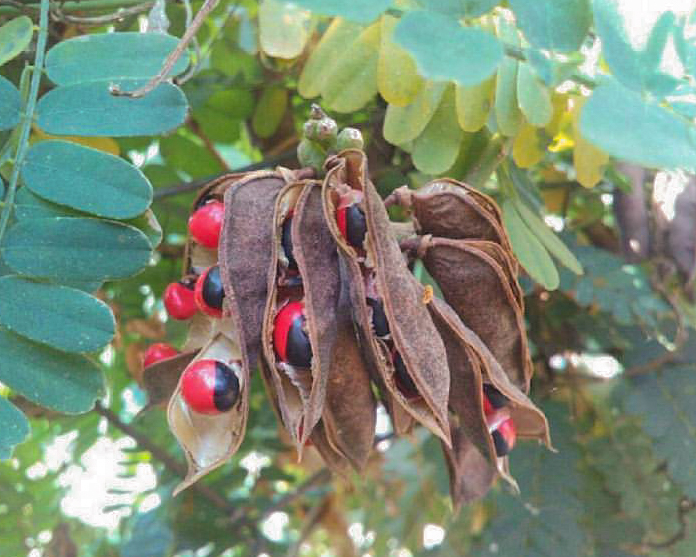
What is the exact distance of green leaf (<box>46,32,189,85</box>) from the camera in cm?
87

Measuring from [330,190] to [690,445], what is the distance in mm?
767

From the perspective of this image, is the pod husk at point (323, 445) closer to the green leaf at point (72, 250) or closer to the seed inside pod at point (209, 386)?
the seed inside pod at point (209, 386)

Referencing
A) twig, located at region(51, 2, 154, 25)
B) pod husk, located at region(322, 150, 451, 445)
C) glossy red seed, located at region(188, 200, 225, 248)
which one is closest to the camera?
pod husk, located at region(322, 150, 451, 445)

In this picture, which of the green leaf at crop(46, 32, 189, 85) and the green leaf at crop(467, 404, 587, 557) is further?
the green leaf at crop(467, 404, 587, 557)

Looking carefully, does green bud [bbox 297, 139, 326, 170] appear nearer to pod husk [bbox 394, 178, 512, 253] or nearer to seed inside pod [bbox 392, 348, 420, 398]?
pod husk [bbox 394, 178, 512, 253]

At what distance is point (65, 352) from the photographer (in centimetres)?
82

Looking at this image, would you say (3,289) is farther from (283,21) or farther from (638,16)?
(638,16)

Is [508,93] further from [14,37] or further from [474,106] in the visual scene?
[14,37]

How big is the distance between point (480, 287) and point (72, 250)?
369mm

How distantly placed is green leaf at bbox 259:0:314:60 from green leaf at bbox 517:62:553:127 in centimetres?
23

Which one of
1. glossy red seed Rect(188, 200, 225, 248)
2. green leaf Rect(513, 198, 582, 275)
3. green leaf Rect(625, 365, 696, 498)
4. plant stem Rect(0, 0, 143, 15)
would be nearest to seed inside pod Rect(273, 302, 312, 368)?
glossy red seed Rect(188, 200, 225, 248)

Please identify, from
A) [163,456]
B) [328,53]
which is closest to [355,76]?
[328,53]

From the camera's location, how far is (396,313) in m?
0.77

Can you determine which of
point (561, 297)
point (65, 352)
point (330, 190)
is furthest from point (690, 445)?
point (65, 352)
